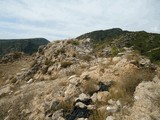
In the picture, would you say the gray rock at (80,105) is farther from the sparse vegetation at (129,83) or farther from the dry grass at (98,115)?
the sparse vegetation at (129,83)

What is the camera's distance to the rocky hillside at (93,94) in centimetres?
1038

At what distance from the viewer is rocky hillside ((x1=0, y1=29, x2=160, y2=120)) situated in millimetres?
10375

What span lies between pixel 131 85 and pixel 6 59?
90.3 feet

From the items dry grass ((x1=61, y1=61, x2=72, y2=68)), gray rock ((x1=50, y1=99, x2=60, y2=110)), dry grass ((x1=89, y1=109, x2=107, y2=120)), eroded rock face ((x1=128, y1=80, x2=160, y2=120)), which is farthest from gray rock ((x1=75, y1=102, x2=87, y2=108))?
dry grass ((x1=61, y1=61, x2=72, y2=68))

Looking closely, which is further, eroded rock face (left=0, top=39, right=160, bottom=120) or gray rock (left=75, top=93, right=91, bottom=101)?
gray rock (left=75, top=93, right=91, bottom=101)

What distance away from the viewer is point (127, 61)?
47.3 ft

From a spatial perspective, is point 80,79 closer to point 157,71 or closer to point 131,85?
point 131,85

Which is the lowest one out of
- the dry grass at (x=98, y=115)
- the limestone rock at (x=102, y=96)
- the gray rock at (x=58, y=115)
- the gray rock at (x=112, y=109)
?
the gray rock at (x=58, y=115)

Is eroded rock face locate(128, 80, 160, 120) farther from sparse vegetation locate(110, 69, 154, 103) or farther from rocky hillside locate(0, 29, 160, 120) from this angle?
sparse vegetation locate(110, 69, 154, 103)

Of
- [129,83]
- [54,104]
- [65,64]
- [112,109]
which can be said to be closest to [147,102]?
[112,109]

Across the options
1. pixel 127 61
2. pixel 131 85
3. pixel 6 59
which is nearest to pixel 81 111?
pixel 131 85

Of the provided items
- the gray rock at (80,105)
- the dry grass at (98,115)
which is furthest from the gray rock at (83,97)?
the dry grass at (98,115)

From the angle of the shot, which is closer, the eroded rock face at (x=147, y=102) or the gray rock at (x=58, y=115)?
the eroded rock face at (x=147, y=102)

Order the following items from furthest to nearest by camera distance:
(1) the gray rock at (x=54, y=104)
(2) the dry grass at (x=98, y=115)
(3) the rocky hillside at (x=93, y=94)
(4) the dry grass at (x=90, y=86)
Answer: (4) the dry grass at (x=90, y=86), (1) the gray rock at (x=54, y=104), (3) the rocky hillside at (x=93, y=94), (2) the dry grass at (x=98, y=115)
